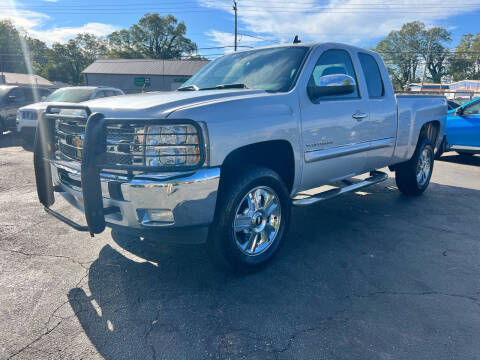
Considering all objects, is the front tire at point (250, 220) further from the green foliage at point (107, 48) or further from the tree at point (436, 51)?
the tree at point (436, 51)

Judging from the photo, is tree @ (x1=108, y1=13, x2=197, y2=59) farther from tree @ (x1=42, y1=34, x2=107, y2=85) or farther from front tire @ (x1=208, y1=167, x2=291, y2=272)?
front tire @ (x1=208, y1=167, x2=291, y2=272)

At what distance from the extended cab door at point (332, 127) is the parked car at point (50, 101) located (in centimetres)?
696

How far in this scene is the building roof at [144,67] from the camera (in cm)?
4409

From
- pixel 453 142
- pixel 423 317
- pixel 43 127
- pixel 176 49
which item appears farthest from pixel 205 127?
pixel 176 49

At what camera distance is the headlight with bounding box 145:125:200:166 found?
2354mm

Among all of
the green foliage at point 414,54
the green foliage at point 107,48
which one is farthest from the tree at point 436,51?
the green foliage at point 107,48

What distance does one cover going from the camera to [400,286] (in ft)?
9.32

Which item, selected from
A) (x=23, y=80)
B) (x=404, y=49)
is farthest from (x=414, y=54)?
(x=23, y=80)

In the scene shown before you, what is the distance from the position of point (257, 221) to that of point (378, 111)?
2.21 m

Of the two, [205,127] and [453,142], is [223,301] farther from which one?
[453,142]

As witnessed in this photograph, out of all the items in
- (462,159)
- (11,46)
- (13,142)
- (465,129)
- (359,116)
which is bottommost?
(462,159)

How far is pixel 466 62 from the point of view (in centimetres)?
6850

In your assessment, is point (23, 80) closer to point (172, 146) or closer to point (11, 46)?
point (11, 46)

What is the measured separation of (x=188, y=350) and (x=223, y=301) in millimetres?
552
